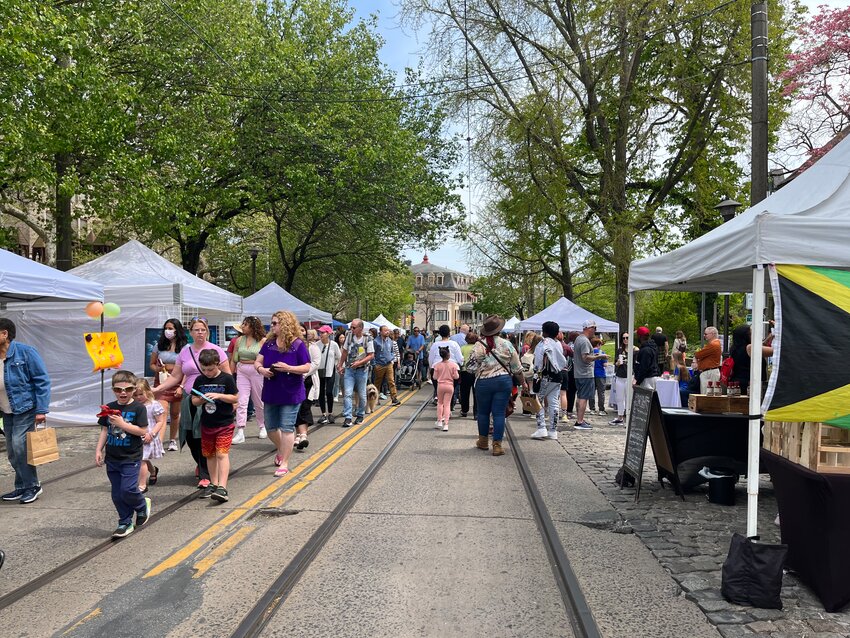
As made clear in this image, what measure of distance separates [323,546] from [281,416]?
266cm

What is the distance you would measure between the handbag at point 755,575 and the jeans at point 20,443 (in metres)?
6.16

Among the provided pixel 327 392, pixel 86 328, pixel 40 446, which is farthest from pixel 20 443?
pixel 327 392

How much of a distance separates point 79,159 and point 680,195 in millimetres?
17574

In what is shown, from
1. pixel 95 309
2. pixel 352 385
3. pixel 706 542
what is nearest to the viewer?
pixel 706 542

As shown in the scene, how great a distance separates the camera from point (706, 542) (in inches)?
216

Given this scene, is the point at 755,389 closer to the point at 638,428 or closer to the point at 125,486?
the point at 638,428

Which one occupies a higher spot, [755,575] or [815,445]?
[815,445]

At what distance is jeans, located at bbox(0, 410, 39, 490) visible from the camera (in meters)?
6.51

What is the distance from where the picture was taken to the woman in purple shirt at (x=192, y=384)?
6861mm

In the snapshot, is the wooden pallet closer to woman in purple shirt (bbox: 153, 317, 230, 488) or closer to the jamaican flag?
the jamaican flag

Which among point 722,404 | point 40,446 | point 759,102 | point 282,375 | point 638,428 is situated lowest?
point 40,446

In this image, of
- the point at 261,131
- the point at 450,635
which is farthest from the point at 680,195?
the point at 450,635

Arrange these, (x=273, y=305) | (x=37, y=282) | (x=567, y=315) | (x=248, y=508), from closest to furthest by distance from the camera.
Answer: (x=248, y=508) < (x=37, y=282) < (x=273, y=305) < (x=567, y=315)

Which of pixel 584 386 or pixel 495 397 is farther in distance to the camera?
pixel 584 386
